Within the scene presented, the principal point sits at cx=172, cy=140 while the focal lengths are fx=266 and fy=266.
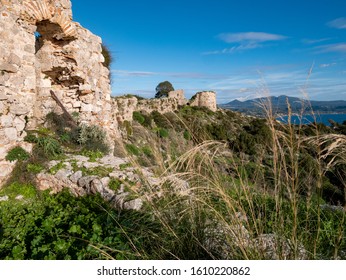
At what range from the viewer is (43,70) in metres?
6.56

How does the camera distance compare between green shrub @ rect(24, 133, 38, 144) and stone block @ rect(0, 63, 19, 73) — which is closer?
stone block @ rect(0, 63, 19, 73)

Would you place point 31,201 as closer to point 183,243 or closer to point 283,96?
point 183,243

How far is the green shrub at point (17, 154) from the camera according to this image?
4800mm

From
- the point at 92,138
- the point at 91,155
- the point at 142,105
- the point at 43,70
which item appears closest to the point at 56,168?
the point at 91,155

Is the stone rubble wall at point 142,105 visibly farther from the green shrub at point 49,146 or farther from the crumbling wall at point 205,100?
the green shrub at point 49,146

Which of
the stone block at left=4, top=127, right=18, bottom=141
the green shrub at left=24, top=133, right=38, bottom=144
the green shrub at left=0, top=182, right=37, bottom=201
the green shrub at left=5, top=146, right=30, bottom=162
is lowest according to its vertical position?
the green shrub at left=0, top=182, right=37, bottom=201

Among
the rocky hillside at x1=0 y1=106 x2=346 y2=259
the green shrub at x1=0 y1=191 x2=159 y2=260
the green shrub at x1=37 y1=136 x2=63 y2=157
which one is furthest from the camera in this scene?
the green shrub at x1=37 y1=136 x2=63 y2=157

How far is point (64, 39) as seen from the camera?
660cm

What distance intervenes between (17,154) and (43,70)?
2.61 meters

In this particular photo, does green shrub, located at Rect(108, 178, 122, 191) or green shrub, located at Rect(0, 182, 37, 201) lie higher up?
green shrub, located at Rect(108, 178, 122, 191)

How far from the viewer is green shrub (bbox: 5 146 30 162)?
4800mm

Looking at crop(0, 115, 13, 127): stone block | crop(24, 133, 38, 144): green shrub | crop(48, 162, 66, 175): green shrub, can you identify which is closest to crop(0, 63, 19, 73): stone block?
crop(0, 115, 13, 127): stone block

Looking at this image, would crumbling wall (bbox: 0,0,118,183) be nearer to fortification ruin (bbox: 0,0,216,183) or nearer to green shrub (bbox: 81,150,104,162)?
fortification ruin (bbox: 0,0,216,183)
